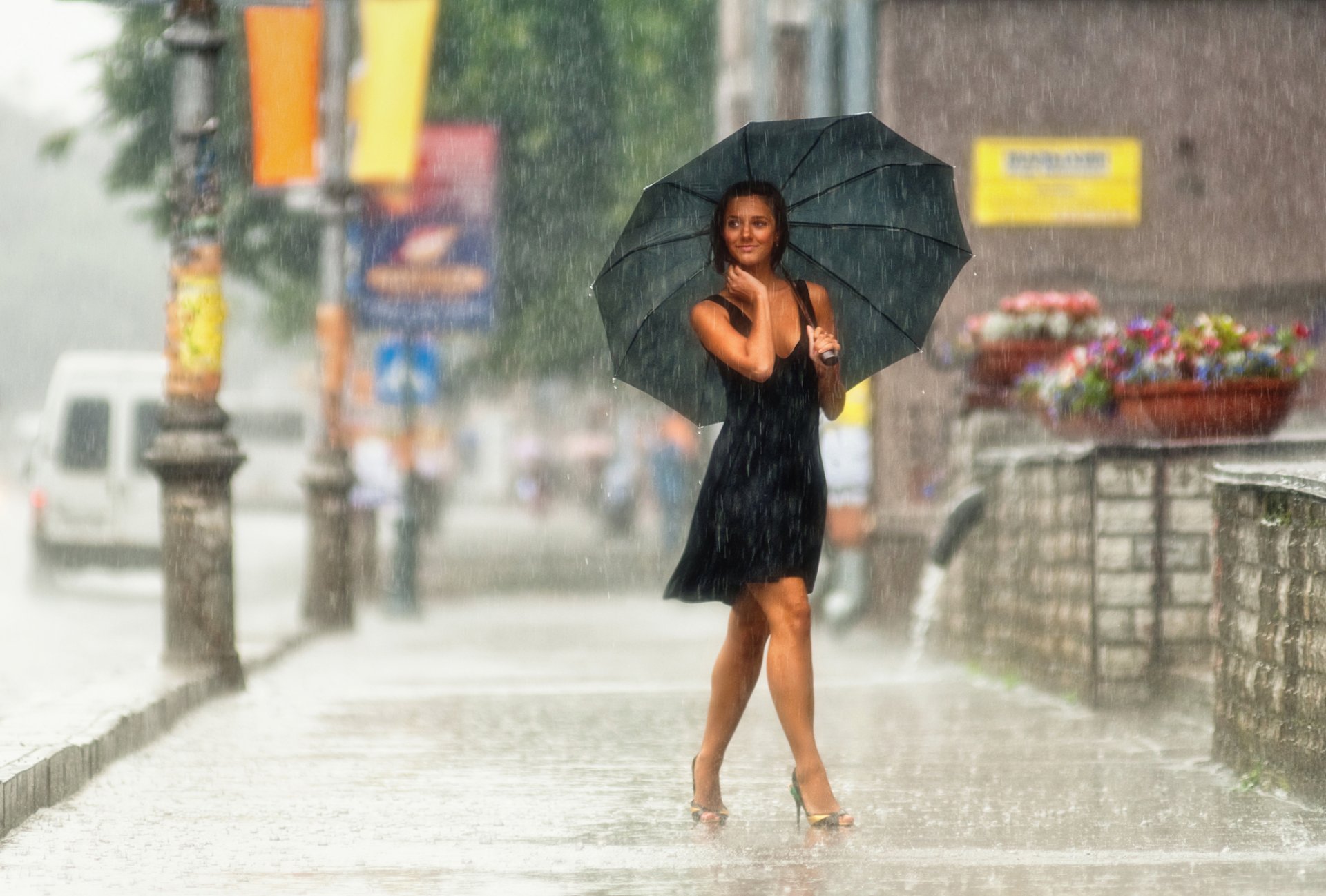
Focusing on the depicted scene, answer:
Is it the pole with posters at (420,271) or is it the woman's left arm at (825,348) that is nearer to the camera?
the woman's left arm at (825,348)

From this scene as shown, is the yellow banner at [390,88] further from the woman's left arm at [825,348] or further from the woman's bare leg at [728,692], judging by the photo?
the woman's bare leg at [728,692]

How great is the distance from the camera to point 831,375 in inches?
261

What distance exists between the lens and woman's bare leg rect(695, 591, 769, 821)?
678 centimetres

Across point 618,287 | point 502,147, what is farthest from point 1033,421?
point 502,147

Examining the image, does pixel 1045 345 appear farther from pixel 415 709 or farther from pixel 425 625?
pixel 425 625

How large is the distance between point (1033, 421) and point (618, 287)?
613cm

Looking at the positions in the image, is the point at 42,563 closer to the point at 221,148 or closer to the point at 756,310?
the point at 221,148

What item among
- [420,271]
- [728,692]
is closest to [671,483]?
[420,271]

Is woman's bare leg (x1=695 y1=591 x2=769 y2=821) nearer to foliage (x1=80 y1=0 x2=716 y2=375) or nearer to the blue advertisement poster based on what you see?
the blue advertisement poster

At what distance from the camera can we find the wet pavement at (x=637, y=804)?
19.5 ft

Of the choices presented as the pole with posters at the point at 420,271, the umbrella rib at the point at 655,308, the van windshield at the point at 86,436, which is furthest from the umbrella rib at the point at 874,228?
the van windshield at the point at 86,436

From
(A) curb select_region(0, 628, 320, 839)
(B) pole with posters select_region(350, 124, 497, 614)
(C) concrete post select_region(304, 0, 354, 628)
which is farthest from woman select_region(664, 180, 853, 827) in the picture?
(B) pole with posters select_region(350, 124, 497, 614)

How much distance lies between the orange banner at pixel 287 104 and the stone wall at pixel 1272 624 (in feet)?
33.0

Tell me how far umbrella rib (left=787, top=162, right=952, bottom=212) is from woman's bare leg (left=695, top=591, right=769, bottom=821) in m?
1.22
